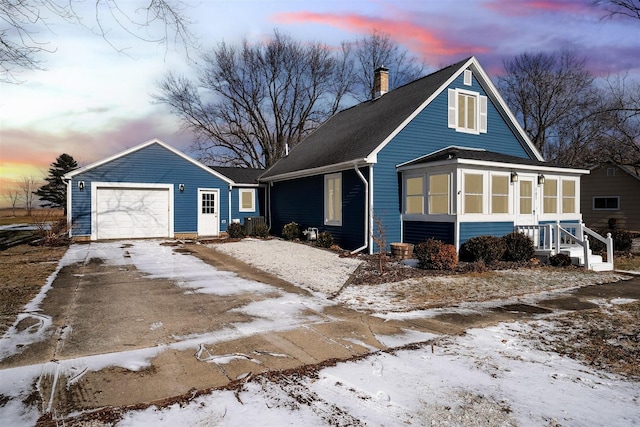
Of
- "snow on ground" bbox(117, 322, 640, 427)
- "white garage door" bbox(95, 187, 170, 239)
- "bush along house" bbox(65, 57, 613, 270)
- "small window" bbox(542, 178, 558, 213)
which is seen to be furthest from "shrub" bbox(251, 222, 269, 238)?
"snow on ground" bbox(117, 322, 640, 427)

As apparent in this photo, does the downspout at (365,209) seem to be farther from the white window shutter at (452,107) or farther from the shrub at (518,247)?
the white window shutter at (452,107)

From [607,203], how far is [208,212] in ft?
77.7

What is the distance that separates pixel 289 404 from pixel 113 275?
7.57 m

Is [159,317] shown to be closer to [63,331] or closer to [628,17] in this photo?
[63,331]

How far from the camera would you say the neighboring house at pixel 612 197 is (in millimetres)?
23578

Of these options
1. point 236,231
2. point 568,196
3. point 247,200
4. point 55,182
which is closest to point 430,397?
point 568,196

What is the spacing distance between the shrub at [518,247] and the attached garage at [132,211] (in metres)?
14.0

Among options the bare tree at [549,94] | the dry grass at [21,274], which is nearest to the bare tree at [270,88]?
the bare tree at [549,94]

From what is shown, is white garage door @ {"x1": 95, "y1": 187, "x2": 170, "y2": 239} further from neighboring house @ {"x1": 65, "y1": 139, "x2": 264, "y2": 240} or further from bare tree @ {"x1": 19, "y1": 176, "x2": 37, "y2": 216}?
bare tree @ {"x1": 19, "y1": 176, "x2": 37, "y2": 216}

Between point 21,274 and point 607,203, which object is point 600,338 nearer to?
point 21,274

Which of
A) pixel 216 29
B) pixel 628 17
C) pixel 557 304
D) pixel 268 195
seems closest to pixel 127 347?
pixel 216 29

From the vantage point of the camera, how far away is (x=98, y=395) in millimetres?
3496

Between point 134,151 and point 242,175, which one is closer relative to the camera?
point 134,151

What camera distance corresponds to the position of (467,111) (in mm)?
15102
